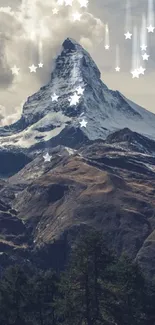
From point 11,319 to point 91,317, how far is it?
20860mm

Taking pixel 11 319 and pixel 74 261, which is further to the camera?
pixel 11 319

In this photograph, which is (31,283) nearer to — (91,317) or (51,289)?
(51,289)

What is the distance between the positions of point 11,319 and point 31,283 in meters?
8.22

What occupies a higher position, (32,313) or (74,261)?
(74,261)

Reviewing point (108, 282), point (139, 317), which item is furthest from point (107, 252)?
point (139, 317)

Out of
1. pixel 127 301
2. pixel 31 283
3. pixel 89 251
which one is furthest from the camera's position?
pixel 31 283

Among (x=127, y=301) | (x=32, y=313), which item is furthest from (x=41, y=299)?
(x=127, y=301)

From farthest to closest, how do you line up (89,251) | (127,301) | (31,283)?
(31,283) → (127,301) → (89,251)

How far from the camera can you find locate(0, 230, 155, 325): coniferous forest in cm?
11475

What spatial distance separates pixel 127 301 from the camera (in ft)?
403

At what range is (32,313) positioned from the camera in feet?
442

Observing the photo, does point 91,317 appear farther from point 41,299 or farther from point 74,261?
point 41,299

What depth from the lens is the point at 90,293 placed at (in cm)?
11444

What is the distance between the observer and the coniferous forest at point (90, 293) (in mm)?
114750
